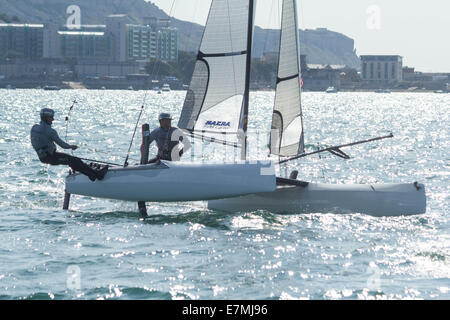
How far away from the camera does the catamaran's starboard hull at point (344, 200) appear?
1285 cm

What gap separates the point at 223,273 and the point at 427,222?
14.5 ft

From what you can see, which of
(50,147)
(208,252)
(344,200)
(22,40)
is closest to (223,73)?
(344,200)

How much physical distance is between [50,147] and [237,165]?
2.72 meters

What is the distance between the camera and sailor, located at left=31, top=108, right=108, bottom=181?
12.2 metres

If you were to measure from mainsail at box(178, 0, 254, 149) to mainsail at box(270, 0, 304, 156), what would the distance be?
79 cm

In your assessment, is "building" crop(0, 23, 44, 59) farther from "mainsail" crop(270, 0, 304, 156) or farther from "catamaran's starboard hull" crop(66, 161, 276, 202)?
"catamaran's starboard hull" crop(66, 161, 276, 202)

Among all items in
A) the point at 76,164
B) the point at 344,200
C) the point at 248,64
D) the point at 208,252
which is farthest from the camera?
the point at 248,64

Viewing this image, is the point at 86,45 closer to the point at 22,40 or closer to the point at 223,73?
the point at 22,40

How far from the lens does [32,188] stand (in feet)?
53.0

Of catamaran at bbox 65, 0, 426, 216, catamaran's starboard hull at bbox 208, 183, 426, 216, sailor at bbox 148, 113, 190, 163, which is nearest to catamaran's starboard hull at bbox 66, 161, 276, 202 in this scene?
catamaran at bbox 65, 0, 426, 216

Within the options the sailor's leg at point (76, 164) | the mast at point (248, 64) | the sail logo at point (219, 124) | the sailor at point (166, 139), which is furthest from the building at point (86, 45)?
the sailor's leg at point (76, 164)

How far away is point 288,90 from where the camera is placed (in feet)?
45.6
